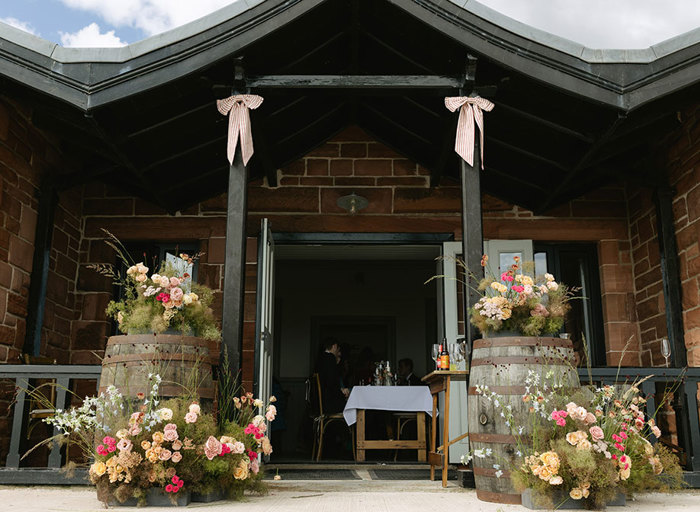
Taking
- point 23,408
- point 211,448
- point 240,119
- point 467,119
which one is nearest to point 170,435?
point 211,448

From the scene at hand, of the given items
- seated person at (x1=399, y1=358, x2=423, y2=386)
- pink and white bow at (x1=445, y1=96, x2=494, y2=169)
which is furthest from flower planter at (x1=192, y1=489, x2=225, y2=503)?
seated person at (x1=399, y1=358, x2=423, y2=386)

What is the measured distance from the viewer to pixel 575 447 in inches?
129

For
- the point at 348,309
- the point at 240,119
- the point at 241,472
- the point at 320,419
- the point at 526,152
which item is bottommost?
the point at 241,472

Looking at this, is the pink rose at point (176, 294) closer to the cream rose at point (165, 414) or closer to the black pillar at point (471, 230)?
the cream rose at point (165, 414)

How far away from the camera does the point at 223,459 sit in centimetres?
352

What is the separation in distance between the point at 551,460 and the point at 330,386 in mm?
4849

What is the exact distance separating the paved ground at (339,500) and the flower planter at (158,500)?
2.2 inches

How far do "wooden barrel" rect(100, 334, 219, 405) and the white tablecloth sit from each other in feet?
10.9

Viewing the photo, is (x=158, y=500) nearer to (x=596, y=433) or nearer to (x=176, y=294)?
(x=176, y=294)

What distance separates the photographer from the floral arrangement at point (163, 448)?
3.32 meters

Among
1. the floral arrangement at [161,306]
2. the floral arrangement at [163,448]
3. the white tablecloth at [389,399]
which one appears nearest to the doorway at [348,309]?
the white tablecloth at [389,399]

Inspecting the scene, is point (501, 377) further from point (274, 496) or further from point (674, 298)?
point (674, 298)

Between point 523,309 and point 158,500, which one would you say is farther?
point 523,309

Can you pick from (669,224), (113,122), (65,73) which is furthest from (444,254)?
(65,73)
